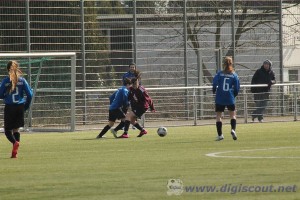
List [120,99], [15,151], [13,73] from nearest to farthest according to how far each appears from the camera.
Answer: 1. [15,151]
2. [13,73]
3. [120,99]

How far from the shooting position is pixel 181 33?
37.9 m

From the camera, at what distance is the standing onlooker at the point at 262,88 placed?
3559 cm

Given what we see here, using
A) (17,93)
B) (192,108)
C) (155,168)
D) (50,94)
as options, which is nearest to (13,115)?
(17,93)

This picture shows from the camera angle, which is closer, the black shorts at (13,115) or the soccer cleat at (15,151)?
the soccer cleat at (15,151)

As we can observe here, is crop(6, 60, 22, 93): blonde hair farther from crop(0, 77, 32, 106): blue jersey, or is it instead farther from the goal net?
the goal net

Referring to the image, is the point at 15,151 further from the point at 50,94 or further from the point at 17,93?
the point at 50,94

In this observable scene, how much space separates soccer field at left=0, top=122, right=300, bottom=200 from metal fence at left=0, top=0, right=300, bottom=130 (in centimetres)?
896

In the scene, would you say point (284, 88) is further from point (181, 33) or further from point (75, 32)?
point (75, 32)

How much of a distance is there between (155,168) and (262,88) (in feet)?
66.5

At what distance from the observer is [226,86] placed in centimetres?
2400

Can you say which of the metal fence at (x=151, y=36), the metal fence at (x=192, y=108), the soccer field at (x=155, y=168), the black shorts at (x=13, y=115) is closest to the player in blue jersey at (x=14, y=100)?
the black shorts at (x=13, y=115)

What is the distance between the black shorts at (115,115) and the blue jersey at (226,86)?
369 cm

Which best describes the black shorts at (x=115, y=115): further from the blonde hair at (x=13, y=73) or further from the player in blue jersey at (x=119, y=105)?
the blonde hair at (x=13, y=73)

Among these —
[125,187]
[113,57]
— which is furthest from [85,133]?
[125,187]
